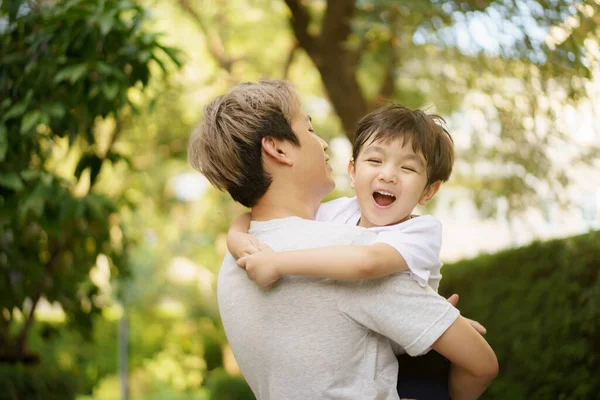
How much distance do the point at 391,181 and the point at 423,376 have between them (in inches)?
22.0

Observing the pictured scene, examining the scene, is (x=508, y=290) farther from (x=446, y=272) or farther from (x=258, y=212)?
(x=258, y=212)

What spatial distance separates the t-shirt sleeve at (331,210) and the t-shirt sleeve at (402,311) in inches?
18.9

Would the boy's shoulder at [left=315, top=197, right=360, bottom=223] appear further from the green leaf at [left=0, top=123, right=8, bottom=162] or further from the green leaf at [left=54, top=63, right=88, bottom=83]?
the green leaf at [left=0, top=123, right=8, bottom=162]

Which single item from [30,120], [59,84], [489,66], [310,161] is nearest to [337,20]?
[489,66]

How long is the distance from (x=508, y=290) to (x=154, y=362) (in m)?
17.5

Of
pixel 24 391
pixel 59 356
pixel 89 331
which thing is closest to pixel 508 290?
pixel 89 331

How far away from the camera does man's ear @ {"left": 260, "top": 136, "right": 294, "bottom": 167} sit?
2361 mm

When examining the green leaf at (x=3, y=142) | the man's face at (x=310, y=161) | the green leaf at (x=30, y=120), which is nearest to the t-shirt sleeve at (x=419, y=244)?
the man's face at (x=310, y=161)

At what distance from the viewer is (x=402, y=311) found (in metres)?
2.01

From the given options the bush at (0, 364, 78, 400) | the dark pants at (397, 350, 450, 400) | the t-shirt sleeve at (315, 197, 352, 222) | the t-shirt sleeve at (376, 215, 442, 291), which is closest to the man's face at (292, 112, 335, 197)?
the t-shirt sleeve at (315, 197, 352, 222)

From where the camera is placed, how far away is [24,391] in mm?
6578

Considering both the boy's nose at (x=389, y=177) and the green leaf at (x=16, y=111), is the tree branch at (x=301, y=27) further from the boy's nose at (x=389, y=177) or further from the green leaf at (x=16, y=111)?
the boy's nose at (x=389, y=177)

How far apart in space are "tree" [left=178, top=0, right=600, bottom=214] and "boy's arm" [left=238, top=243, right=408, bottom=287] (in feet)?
12.3

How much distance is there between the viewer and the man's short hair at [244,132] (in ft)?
7.73
